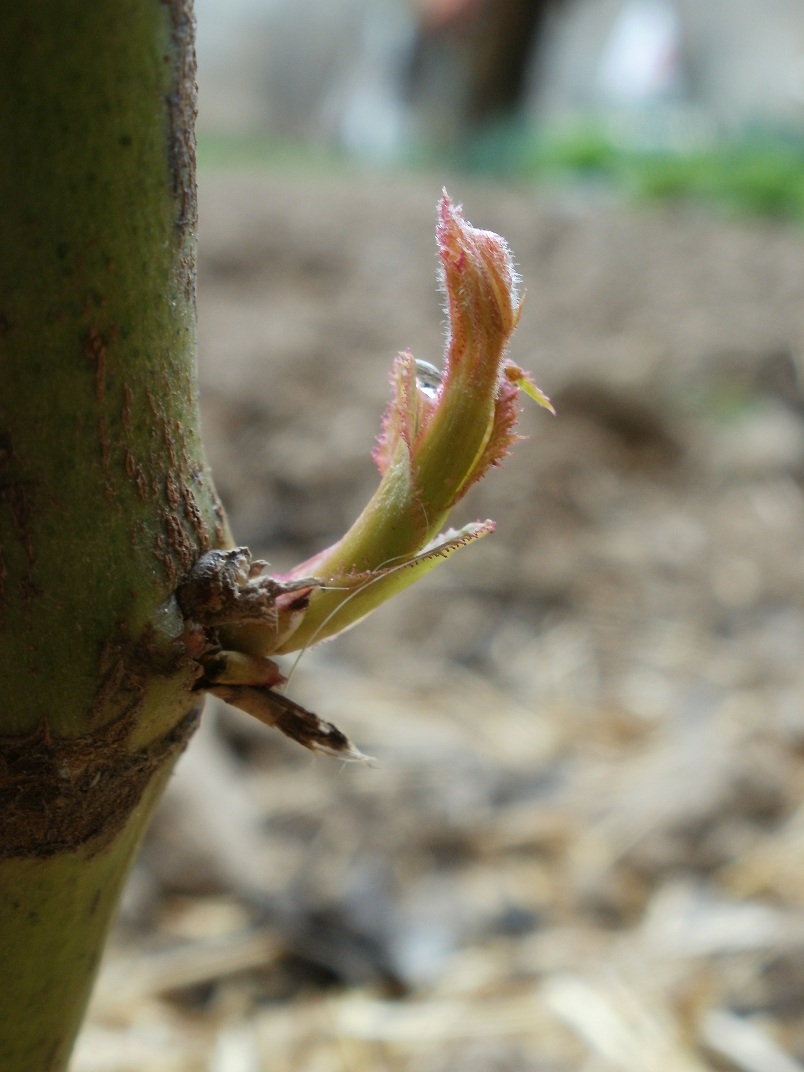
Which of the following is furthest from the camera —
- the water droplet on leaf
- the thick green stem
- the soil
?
the soil

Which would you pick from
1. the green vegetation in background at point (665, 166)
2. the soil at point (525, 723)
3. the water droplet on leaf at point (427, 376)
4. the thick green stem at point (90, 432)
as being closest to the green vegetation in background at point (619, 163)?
the green vegetation in background at point (665, 166)

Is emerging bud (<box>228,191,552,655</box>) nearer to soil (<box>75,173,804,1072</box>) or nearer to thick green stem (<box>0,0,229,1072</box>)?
thick green stem (<box>0,0,229,1072</box>)

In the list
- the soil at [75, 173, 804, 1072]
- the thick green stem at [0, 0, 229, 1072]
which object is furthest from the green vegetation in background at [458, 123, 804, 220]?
the thick green stem at [0, 0, 229, 1072]

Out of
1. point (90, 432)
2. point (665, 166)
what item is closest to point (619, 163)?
point (665, 166)

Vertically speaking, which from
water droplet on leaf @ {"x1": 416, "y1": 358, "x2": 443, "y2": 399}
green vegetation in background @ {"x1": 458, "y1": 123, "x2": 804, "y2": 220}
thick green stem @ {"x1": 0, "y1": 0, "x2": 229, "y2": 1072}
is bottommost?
thick green stem @ {"x1": 0, "y1": 0, "x2": 229, "y2": 1072}

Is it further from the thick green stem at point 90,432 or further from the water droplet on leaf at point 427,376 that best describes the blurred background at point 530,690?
the thick green stem at point 90,432


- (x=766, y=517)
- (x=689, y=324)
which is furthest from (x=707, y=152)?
(x=766, y=517)

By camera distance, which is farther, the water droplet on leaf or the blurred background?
the blurred background

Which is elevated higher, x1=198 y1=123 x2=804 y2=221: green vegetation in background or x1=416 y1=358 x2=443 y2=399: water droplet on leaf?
x1=198 y1=123 x2=804 y2=221: green vegetation in background
